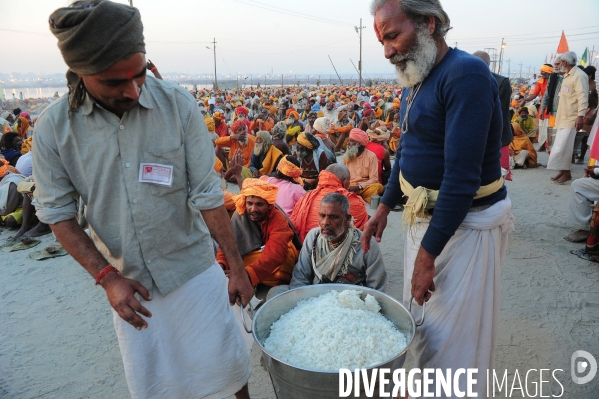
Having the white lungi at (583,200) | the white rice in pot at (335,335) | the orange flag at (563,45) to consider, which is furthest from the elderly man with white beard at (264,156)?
the orange flag at (563,45)

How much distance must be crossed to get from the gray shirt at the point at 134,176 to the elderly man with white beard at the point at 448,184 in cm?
90

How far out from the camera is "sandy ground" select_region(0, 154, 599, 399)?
2878 millimetres

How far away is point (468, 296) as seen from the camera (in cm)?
181

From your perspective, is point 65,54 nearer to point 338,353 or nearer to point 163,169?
point 163,169

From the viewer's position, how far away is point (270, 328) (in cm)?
196

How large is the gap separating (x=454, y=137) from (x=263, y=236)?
2623mm

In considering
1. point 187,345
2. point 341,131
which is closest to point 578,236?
point 187,345

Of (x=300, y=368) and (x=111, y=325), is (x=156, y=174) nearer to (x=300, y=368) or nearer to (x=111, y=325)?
(x=300, y=368)

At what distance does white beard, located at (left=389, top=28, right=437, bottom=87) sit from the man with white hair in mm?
6290

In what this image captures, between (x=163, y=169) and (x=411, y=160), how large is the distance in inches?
43.1

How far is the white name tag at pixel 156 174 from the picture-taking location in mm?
1633

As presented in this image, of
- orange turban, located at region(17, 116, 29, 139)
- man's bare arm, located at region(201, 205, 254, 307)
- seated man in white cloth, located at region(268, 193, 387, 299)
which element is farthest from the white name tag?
orange turban, located at region(17, 116, 29, 139)

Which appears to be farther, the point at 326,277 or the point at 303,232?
the point at 303,232

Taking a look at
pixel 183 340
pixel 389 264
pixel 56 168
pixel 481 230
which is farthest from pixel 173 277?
pixel 389 264
